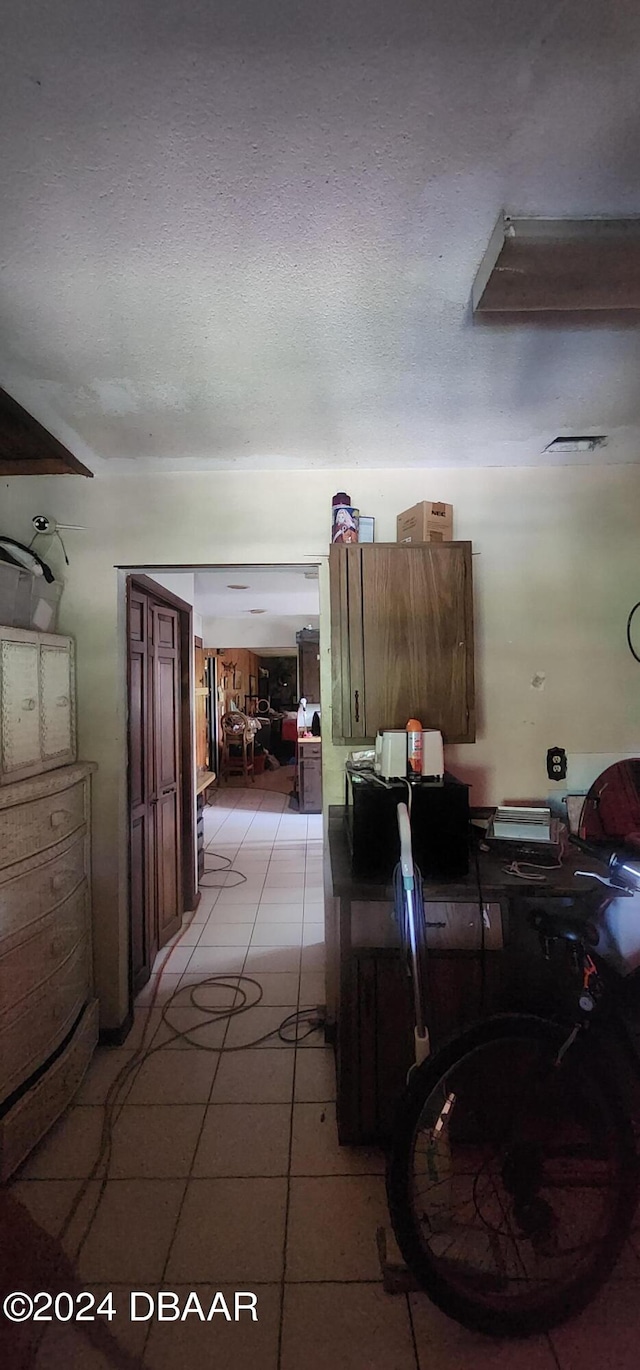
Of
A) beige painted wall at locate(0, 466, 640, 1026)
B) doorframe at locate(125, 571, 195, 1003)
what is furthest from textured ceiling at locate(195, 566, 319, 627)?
beige painted wall at locate(0, 466, 640, 1026)

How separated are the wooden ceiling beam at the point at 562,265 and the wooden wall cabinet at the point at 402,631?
883 millimetres

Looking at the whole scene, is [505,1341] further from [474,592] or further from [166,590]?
[166,590]

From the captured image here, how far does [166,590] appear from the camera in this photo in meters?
2.94

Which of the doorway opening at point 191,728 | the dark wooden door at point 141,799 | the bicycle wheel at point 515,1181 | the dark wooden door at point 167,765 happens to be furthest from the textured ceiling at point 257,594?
the bicycle wheel at point 515,1181

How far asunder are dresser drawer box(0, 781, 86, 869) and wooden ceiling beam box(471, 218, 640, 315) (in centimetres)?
185

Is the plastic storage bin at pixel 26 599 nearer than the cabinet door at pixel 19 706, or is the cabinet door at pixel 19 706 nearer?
the cabinet door at pixel 19 706

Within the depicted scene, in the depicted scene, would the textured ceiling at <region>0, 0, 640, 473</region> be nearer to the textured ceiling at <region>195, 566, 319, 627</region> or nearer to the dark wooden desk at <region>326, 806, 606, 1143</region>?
the dark wooden desk at <region>326, 806, 606, 1143</region>

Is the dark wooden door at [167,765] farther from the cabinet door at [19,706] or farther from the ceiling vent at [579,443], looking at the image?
the ceiling vent at [579,443]

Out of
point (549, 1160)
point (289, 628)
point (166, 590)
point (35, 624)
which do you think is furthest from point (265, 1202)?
point (289, 628)

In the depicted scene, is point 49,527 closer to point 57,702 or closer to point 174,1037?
point 57,702

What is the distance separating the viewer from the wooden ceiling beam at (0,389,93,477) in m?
1.83

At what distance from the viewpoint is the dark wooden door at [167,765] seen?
294cm

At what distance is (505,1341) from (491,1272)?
0.11m

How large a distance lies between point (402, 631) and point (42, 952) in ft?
5.31
